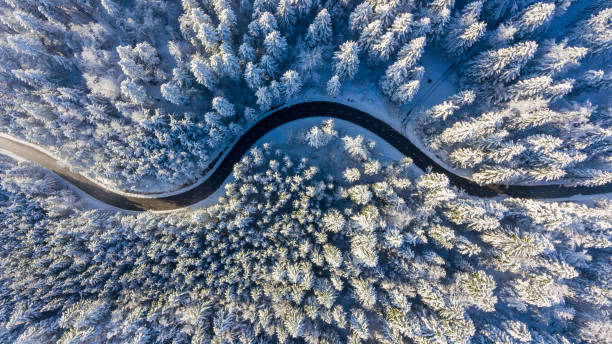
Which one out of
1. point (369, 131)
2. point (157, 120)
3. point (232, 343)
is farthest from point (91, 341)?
point (369, 131)

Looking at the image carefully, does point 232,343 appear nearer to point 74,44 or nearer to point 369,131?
point 369,131

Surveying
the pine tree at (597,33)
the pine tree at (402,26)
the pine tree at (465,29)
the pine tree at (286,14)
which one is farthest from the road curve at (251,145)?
the pine tree at (597,33)

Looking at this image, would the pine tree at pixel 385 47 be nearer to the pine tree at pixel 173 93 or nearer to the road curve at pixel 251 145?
the road curve at pixel 251 145

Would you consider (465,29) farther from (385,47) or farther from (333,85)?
(333,85)

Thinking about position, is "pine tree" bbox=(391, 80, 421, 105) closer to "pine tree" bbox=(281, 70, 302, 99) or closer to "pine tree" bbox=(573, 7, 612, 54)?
"pine tree" bbox=(281, 70, 302, 99)

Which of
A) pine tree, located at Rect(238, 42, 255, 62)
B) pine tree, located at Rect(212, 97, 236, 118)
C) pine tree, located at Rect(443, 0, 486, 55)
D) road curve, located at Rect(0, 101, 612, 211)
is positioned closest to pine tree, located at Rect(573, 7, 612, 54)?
pine tree, located at Rect(443, 0, 486, 55)
